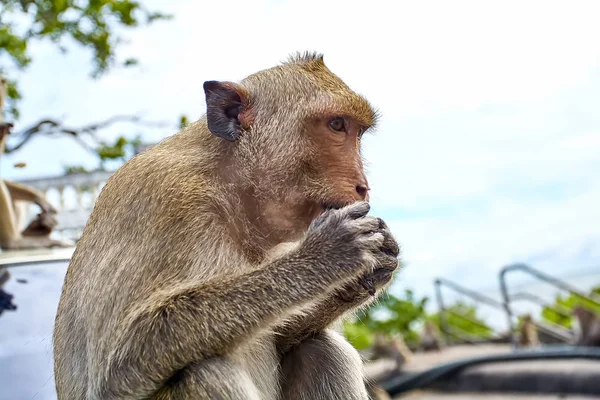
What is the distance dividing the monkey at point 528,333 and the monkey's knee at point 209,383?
332 inches

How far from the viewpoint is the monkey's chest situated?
273 centimetres

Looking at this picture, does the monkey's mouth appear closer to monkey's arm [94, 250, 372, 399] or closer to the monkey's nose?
the monkey's nose

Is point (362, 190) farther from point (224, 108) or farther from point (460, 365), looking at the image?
point (460, 365)

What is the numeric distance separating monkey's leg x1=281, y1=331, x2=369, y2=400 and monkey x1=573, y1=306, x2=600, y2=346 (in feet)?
20.6

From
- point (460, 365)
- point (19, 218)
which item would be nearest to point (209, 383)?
point (19, 218)

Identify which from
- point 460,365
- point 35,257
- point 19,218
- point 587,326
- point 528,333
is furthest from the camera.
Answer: point 528,333

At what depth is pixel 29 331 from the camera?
12.5 ft

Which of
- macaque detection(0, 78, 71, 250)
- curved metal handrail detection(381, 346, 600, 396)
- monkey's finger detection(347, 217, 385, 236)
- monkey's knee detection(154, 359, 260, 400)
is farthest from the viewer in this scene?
curved metal handrail detection(381, 346, 600, 396)

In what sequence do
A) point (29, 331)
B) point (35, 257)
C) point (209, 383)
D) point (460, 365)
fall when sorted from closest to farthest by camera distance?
point (209, 383), point (29, 331), point (35, 257), point (460, 365)

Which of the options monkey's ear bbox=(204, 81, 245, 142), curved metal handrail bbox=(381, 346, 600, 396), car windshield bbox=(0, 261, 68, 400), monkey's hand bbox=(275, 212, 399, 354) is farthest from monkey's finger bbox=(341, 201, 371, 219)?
curved metal handrail bbox=(381, 346, 600, 396)

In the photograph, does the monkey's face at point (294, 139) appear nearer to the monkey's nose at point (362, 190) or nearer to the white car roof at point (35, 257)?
the monkey's nose at point (362, 190)

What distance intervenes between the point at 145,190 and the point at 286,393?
95 centimetres

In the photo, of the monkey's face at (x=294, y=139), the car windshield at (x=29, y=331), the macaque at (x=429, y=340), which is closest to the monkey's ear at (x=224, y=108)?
the monkey's face at (x=294, y=139)

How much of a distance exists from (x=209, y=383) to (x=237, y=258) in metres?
0.49
